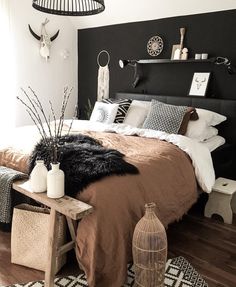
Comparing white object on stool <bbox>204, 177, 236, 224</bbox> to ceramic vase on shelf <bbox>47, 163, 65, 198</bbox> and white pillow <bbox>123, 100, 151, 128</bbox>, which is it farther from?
ceramic vase on shelf <bbox>47, 163, 65, 198</bbox>

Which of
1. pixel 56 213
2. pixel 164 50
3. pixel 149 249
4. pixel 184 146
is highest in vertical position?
pixel 164 50

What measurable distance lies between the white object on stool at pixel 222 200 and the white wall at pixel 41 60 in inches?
111

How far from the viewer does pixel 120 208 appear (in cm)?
186

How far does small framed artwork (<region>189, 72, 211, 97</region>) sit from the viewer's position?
3.54 meters

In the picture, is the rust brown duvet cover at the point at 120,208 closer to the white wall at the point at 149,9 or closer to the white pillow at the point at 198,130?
the white pillow at the point at 198,130

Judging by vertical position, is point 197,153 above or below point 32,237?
above

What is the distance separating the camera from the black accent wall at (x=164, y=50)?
343 centimetres

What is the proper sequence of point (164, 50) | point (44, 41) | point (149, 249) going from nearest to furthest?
point (149, 249), point (164, 50), point (44, 41)

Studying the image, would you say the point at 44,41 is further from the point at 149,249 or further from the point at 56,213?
the point at 149,249

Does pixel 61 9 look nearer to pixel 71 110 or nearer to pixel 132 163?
pixel 132 163

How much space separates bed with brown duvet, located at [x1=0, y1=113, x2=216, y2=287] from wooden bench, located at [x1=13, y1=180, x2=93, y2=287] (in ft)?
0.36

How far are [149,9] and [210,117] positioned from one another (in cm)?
165

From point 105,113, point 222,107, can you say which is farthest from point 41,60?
Answer: point 222,107

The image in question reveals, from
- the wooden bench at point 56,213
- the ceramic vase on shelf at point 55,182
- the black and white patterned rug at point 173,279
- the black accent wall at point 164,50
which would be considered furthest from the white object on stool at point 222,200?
the ceramic vase on shelf at point 55,182
